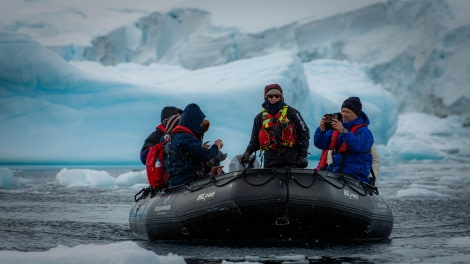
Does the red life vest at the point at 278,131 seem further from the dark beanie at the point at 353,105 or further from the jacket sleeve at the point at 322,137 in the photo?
the dark beanie at the point at 353,105

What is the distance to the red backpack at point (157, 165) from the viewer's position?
5.89 m

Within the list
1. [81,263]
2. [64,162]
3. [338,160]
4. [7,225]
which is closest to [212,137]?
[64,162]

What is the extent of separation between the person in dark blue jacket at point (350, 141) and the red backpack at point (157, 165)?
4.51 feet

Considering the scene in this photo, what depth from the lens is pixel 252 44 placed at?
41.4m

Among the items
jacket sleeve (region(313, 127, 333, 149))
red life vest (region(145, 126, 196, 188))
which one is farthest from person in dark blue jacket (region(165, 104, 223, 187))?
jacket sleeve (region(313, 127, 333, 149))

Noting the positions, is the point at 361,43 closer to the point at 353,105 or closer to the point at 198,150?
the point at 353,105

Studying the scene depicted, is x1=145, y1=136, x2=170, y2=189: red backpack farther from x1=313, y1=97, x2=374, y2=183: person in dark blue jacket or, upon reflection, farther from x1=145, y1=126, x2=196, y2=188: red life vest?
x1=313, y1=97, x2=374, y2=183: person in dark blue jacket

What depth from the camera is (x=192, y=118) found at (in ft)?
18.2

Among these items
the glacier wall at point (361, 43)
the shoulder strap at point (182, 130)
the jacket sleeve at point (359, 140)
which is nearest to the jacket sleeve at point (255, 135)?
the shoulder strap at point (182, 130)

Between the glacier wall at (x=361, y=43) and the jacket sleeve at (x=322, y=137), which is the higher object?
the glacier wall at (x=361, y=43)

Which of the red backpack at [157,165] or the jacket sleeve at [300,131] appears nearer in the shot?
the jacket sleeve at [300,131]

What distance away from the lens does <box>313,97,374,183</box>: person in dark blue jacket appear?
217 inches

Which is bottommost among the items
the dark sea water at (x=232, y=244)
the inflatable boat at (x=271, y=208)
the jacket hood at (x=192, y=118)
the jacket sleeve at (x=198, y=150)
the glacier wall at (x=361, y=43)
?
the dark sea water at (x=232, y=244)

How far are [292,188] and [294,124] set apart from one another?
0.67 metres
